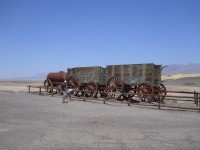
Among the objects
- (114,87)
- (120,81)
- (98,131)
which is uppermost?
(120,81)

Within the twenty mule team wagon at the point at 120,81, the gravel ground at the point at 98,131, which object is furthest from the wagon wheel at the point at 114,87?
the gravel ground at the point at 98,131

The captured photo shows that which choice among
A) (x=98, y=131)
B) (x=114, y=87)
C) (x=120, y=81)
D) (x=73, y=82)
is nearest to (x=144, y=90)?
(x=120, y=81)

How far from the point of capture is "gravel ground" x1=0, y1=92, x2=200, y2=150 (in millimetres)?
8664

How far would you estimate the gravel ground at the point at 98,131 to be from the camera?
8664mm

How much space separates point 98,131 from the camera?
1064 cm

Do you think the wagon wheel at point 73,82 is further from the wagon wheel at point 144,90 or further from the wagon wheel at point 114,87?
the wagon wheel at point 144,90

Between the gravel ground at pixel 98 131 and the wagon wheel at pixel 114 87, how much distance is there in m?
8.38

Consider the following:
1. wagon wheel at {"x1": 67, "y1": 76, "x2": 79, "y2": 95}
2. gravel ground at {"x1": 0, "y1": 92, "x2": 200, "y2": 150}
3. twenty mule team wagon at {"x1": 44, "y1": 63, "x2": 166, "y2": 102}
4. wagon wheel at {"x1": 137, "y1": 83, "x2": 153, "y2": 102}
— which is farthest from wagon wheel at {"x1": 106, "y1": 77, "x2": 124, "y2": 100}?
gravel ground at {"x1": 0, "y1": 92, "x2": 200, "y2": 150}

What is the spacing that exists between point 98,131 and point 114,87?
12.9 m

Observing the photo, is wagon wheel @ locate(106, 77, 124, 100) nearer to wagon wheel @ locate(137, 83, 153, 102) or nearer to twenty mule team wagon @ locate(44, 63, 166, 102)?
twenty mule team wagon @ locate(44, 63, 166, 102)

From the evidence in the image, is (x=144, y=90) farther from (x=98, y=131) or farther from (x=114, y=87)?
(x=98, y=131)

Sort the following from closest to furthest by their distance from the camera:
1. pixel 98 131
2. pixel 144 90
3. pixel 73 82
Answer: pixel 98 131, pixel 144 90, pixel 73 82

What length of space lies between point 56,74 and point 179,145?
74.9 feet

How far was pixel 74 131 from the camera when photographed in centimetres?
1060
